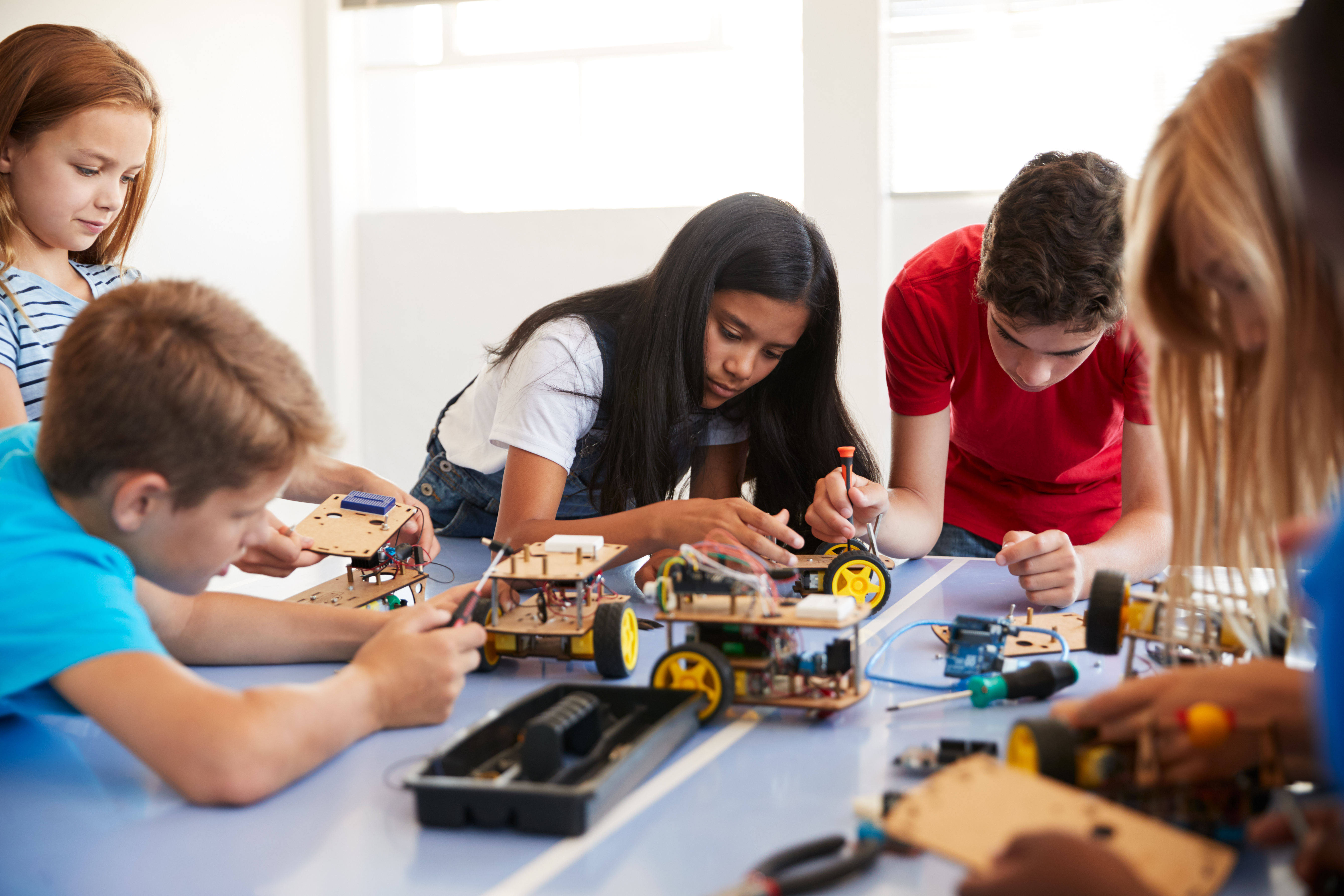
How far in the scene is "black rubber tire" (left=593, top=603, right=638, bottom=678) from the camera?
1.18 meters

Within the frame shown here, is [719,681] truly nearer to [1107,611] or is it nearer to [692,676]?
[692,676]

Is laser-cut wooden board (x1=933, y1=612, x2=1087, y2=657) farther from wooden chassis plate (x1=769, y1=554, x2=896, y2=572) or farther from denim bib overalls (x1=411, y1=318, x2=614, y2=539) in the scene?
denim bib overalls (x1=411, y1=318, x2=614, y2=539)

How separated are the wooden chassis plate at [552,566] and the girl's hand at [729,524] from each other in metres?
0.27

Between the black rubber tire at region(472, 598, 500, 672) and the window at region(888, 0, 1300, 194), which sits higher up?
the window at region(888, 0, 1300, 194)

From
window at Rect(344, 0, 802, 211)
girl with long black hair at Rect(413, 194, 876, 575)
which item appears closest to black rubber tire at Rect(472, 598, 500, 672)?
girl with long black hair at Rect(413, 194, 876, 575)

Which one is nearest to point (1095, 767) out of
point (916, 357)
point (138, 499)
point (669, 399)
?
point (138, 499)

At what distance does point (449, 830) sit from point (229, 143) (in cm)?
441

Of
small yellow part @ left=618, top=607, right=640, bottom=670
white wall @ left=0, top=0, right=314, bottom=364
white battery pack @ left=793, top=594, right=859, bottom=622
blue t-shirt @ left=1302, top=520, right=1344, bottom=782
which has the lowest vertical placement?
small yellow part @ left=618, top=607, right=640, bottom=670

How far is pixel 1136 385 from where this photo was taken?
1.86m

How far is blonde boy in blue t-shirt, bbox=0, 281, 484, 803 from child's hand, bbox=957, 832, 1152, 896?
62 cm

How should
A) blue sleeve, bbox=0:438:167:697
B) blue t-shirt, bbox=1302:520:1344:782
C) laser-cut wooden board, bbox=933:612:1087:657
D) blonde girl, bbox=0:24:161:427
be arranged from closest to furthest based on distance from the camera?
blue t-shirt, bbox=1302:520:1344:782 → blue sleeve, bbox=0:438:167:697 → laser-cut wooden board, bbox=933:612:1087:657 → blonde girl, bbox=0:24:161:427

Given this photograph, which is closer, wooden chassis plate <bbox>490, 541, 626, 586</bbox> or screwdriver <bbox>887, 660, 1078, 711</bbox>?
screwdriver <bbox>887, 660, 1078, 711</bbox>

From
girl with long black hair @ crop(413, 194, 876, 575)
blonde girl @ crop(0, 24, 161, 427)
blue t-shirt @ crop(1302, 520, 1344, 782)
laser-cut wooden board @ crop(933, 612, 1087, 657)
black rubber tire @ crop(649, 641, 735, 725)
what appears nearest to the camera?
blue t-shirt @ crop(1302, 520, 1344, 782)

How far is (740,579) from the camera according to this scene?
1137mm
